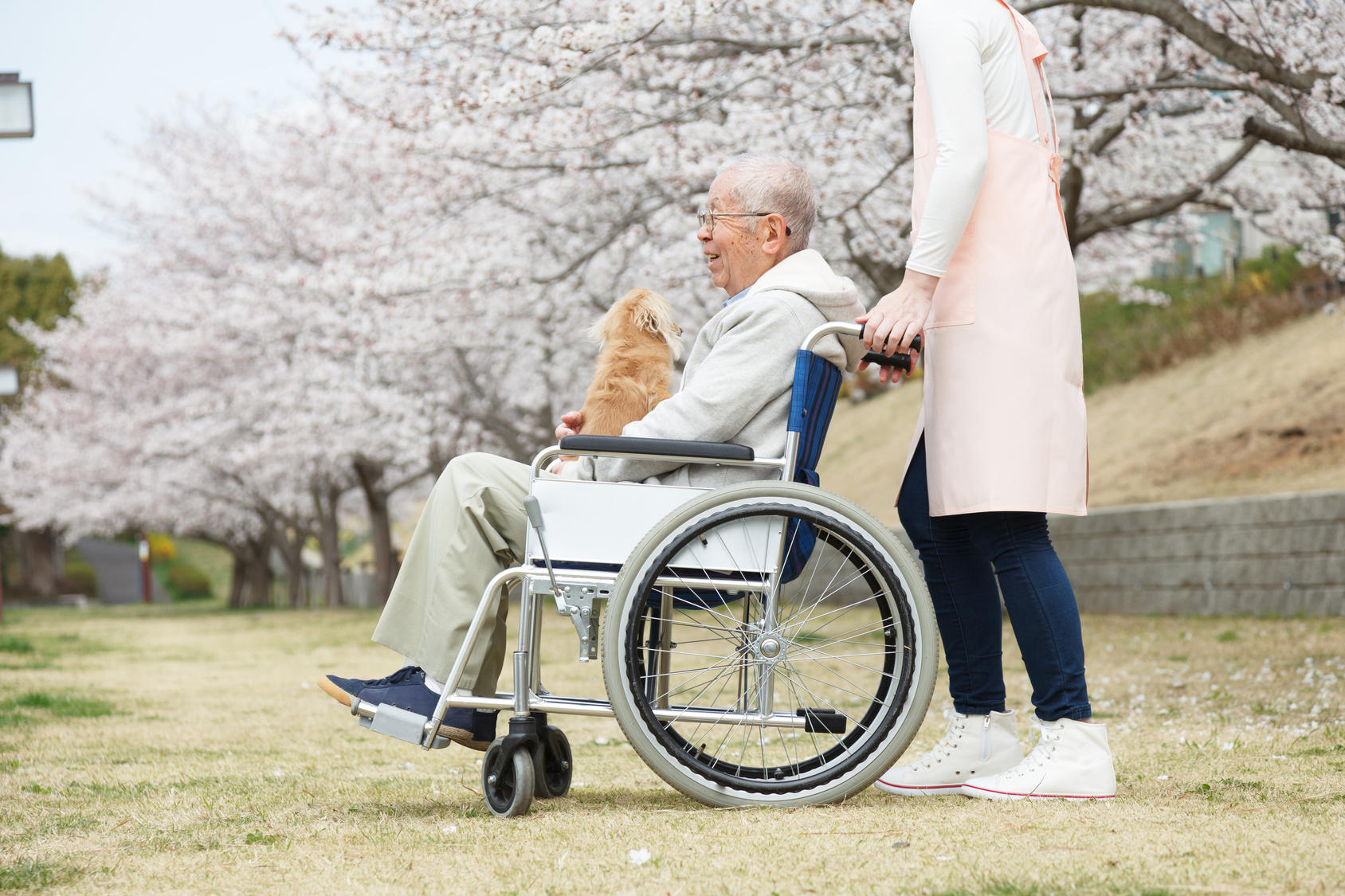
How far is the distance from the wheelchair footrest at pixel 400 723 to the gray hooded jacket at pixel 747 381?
0.57 metres

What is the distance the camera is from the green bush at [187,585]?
4334 centimetres

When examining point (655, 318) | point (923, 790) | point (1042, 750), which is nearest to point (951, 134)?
point (655, 318)

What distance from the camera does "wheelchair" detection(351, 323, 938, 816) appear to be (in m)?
2.34

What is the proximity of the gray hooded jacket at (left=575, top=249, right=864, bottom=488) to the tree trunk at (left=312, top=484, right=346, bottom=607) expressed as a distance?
18.0m

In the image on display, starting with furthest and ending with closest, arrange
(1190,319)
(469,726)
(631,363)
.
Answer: (1190,319) < (631,363) < (469,726)

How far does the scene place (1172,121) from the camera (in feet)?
29.1

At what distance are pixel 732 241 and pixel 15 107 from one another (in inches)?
220

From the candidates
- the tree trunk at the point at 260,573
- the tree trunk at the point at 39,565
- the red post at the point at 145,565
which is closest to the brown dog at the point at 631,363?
the tree trunk at the point at 260,573

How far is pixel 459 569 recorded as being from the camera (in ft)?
8.20

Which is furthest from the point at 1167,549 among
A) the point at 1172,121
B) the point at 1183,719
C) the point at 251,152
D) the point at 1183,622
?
the point at 251,152

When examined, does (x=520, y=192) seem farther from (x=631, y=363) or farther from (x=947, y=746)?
(x=947, y=746)

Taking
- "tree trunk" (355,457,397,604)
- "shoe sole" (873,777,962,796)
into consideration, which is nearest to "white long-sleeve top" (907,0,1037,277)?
"shoe sole" (873,777,962,796)

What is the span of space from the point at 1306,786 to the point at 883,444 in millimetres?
15486

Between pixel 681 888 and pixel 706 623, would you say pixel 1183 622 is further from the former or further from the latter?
pixel 681 888
